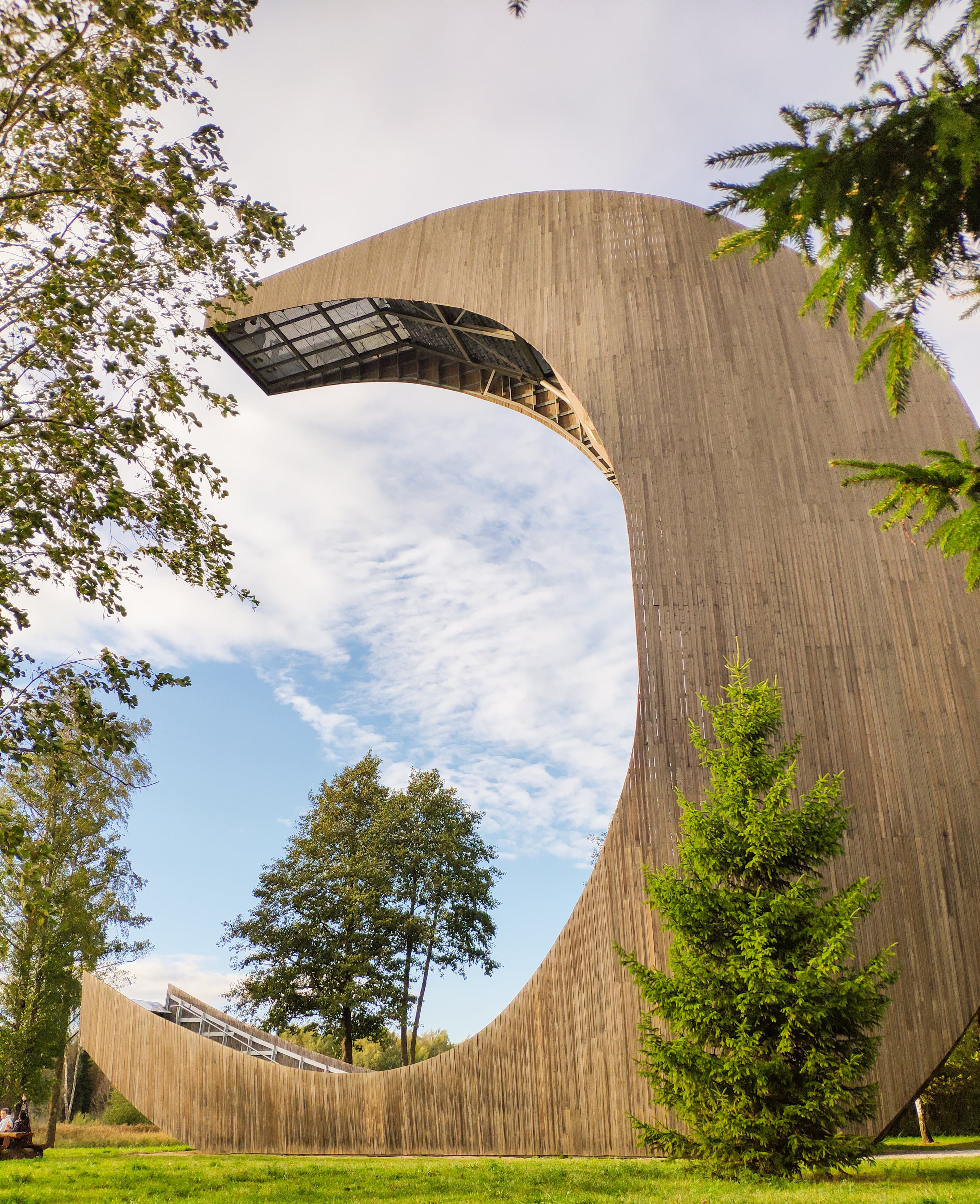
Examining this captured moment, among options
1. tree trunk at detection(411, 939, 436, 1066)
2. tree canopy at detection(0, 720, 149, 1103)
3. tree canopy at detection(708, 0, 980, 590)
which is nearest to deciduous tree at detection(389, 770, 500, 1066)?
tree trunk at detection(411, 939, 436, 1066)

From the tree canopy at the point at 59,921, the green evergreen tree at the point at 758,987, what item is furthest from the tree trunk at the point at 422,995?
the green evergreen tree at the point at 758,987

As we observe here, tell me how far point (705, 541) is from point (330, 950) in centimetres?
1296

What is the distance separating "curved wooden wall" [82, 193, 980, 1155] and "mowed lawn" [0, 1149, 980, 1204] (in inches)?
26.4

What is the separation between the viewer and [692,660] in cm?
822

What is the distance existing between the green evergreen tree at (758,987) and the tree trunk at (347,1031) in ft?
39.4

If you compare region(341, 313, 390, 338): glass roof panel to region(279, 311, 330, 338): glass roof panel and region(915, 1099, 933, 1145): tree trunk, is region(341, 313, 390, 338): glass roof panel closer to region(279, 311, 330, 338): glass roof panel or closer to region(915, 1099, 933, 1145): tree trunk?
region(279, 311, 330, 338): glass roof panel

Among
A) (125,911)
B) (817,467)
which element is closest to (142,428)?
(817,467)

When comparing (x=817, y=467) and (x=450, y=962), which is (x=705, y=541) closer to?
(x=817, y=467)

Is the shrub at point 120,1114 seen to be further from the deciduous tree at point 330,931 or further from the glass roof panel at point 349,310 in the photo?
the glass roof panel at point 349,310

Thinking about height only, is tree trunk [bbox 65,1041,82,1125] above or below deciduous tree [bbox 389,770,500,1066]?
below

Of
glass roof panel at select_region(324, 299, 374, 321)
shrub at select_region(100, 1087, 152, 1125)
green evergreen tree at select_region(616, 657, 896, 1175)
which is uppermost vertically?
glass roof panel at select_region(324, 299, 374, 321)

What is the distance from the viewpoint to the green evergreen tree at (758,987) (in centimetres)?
498

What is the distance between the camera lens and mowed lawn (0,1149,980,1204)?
4.45 m

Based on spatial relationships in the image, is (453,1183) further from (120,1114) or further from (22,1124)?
(120,1114)
